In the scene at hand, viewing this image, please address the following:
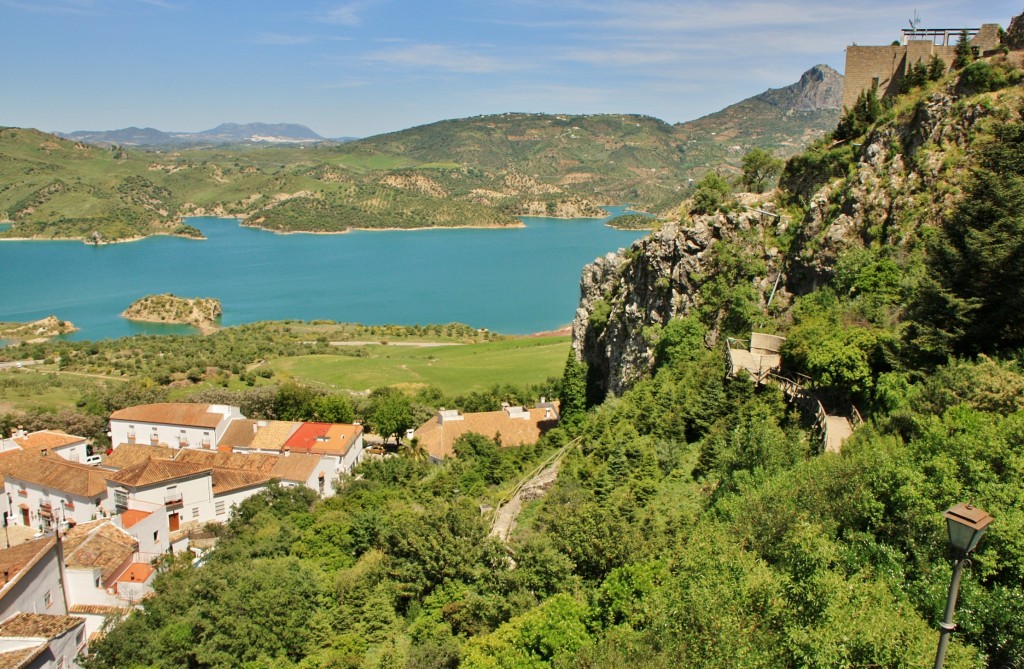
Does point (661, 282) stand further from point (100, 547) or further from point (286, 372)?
point (286, 372)

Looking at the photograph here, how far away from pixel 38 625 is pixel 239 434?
15.4 m

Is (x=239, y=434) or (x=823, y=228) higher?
(x=823, y=228)

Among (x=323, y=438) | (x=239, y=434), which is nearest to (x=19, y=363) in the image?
(x=239, y=434)

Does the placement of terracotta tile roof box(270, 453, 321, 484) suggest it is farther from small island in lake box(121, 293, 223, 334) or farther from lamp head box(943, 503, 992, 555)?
small island in lake box(121, 293, 223, 334)

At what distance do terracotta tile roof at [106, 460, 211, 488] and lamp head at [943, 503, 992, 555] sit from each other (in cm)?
2220

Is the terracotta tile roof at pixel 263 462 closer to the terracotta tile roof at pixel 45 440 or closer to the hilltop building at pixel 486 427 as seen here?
the hilltop building at pixel 486 427

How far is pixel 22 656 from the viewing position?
12.8 meters

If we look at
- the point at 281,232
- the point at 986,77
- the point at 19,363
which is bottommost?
the point at 19,363

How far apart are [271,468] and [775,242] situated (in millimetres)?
18660

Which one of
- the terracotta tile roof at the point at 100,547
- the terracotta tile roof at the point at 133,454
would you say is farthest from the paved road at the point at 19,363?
the terracotta tile roof at the point at 100,547

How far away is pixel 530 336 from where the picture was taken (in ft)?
215

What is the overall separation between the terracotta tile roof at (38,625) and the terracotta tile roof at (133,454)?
11.2 m

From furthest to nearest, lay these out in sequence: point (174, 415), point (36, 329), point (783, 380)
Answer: point (36, 329), point (174, 415), point (783, 380)

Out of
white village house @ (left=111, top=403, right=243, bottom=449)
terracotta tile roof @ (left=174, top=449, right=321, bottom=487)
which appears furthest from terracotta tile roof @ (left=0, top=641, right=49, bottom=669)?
white village house @ (left=111, top=403, right=243, bottom=449)
